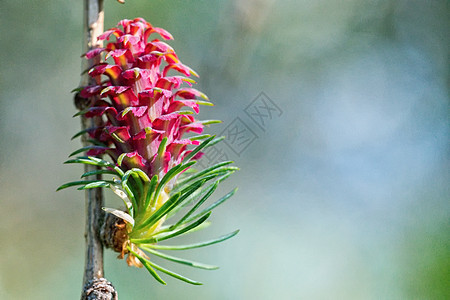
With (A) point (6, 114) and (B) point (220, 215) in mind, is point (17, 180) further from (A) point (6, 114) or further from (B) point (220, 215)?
(B) point (220, 215)

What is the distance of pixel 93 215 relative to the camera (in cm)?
77

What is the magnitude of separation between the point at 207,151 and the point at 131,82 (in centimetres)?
31

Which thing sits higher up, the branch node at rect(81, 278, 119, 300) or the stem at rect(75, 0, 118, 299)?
the stem at rect(75, 0, 118, 299)

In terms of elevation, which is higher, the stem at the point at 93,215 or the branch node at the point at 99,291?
the stem at the point at 93,215

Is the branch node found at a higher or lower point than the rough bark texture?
lower

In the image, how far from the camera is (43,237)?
99.0 inches

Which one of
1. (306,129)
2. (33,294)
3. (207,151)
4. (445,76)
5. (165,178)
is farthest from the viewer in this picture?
(445,76)

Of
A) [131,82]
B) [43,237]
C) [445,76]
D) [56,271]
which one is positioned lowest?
[131,82]

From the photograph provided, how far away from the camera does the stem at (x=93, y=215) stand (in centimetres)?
71

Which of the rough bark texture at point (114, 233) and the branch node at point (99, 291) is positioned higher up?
the rough bark texture at point (114, 233)

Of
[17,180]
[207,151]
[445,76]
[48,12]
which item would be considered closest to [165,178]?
[207,151]

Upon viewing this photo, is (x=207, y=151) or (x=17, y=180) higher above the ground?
(x=17, y=180)

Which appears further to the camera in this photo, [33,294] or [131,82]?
[33,294]

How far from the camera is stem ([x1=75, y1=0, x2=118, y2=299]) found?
0.71 m
